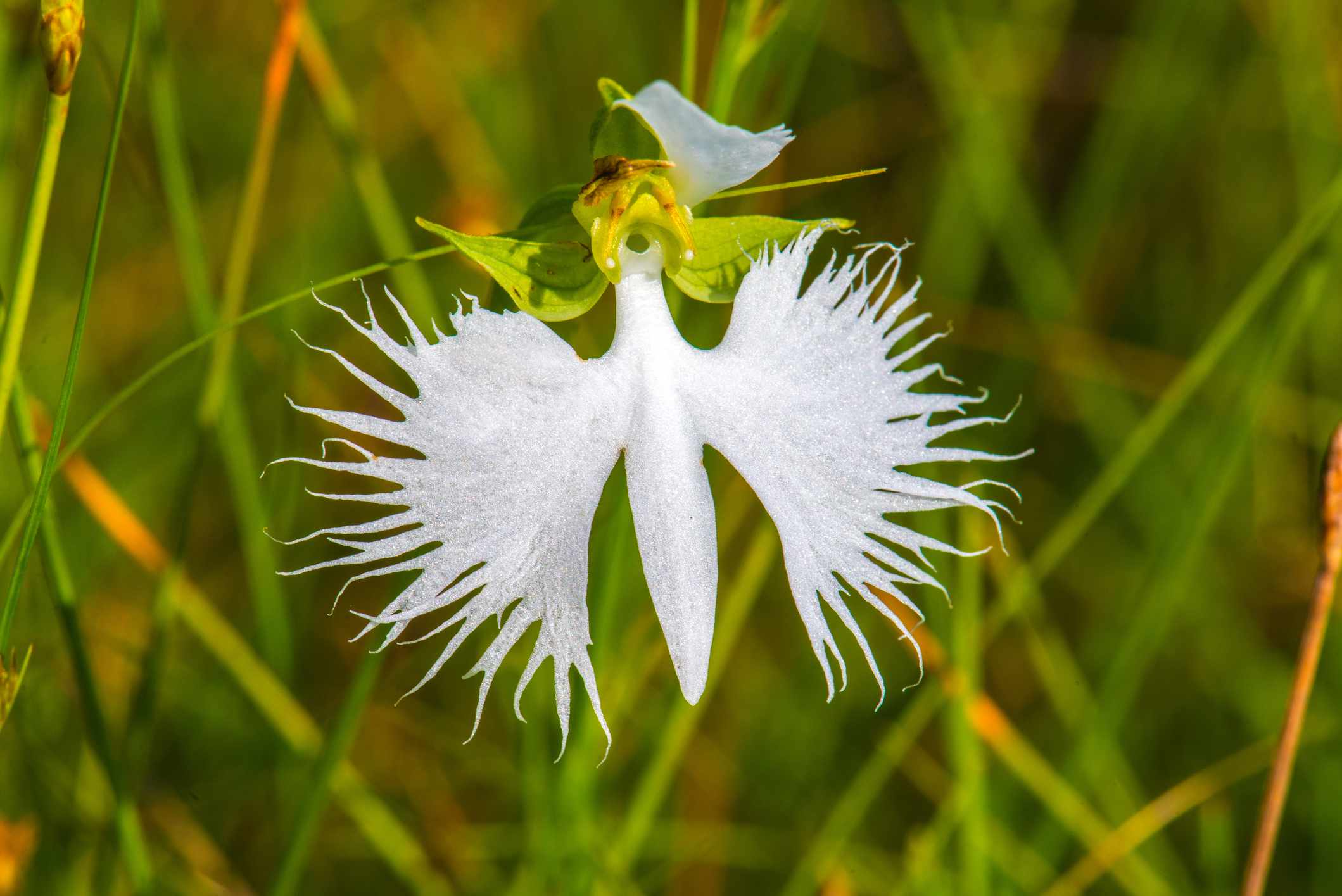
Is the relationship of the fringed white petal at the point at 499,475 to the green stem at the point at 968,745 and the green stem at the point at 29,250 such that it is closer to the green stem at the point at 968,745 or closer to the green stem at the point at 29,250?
the green stem at the point at 29,250

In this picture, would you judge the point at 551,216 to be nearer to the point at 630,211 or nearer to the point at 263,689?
the point at 630,211

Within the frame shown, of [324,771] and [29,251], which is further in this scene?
[324,771]

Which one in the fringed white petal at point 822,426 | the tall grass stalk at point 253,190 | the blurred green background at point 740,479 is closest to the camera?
the fringed white petal at point 822,426

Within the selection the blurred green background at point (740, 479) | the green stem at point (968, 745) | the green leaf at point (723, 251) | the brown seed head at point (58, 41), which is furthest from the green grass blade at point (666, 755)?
the brown seed head at point (58, 41)

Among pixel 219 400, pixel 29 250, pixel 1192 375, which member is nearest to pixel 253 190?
pixel 219 400

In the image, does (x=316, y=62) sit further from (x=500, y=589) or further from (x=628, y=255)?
(x=500, y=589)

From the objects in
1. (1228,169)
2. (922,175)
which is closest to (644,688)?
(922,175)
